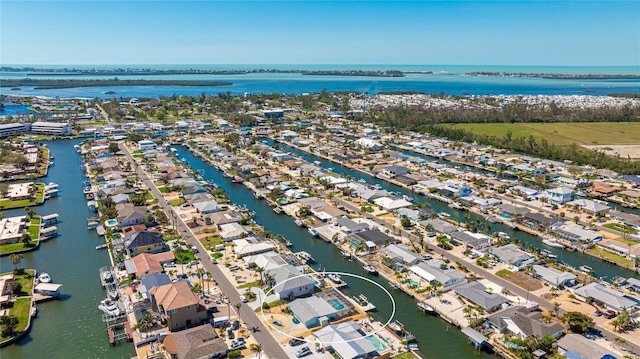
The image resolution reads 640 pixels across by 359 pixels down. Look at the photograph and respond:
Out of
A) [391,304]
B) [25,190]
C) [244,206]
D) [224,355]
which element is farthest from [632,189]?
[25,190]

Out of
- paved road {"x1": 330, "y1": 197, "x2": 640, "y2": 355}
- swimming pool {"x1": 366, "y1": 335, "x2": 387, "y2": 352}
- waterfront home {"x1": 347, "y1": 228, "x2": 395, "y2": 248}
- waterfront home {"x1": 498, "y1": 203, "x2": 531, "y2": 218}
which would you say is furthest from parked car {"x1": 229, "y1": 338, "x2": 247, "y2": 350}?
waterfront home {"x1": 498, "y1": 203, "x2": 531, "y2": 218}

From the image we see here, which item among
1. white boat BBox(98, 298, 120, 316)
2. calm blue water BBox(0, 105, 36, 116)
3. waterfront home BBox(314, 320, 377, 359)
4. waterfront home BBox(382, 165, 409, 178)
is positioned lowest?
white boat BBox(98, 298, 120, 316)

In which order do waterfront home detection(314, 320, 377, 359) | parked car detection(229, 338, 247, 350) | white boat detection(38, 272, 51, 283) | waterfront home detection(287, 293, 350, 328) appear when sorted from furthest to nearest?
1. white boat detection(38, 272, 51, 283)
2. waterfront home detection(287, 293, 350, 328)
3. parked car detection(229, 338, 247, 350)
4. waterfront home detection(314, 320, 377, 359)

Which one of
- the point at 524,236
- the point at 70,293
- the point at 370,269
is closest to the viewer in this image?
the point at 70,293

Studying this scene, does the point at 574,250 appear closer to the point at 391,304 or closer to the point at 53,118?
the point at 391,304

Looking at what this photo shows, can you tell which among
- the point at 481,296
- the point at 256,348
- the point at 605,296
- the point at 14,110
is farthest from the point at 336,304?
the point at 14,110

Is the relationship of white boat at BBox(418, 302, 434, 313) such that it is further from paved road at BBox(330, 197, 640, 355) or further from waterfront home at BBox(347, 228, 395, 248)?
waterfront home at BBox(347, 228, 395, 248)

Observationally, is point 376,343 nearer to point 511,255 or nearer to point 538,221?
point 511,255
